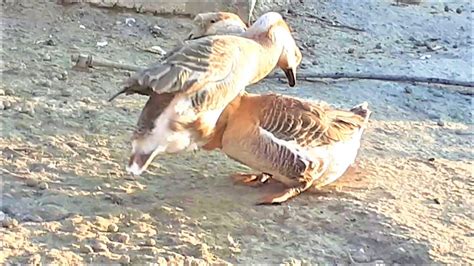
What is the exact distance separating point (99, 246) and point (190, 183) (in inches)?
29.9

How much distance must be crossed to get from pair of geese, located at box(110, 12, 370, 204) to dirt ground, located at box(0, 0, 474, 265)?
0.53 ft

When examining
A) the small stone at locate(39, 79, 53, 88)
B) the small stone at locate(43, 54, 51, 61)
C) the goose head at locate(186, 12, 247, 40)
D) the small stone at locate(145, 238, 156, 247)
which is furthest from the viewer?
the small stone at locate(43, 54, 51, 61)

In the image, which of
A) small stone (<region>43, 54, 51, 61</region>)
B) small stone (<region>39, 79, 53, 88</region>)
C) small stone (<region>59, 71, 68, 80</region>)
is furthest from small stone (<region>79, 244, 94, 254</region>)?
small stone (<region>43, 54, 51, 61</region>)

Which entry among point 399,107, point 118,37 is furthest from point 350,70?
point 118,37

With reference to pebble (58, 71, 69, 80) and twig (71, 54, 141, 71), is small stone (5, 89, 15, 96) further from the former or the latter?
twig (71, 54, 141, 71)

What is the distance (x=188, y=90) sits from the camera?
2742 millimetres

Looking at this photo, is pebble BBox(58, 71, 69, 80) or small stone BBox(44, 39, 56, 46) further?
small stone BBox(44, 39, 56, 46)

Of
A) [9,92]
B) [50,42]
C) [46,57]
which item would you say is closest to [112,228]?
[9,92]

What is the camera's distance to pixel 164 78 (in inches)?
106

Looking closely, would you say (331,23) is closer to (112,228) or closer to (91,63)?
(91,63)

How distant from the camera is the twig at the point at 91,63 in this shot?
15.8ft

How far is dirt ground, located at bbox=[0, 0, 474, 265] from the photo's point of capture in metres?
2.76

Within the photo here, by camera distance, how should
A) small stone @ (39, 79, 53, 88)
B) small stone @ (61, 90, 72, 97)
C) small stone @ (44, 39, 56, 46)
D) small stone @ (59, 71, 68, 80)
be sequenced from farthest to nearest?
small stone @ (44, 39, 56, 46)
small stone @ (59, 71, 68, 80)
small stone @ (39, 79, 53, 88)
small stone @ (61, 90, 72, 97)

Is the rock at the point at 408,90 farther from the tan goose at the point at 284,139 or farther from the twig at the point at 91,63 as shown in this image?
the tan goose at the point at 284,139
